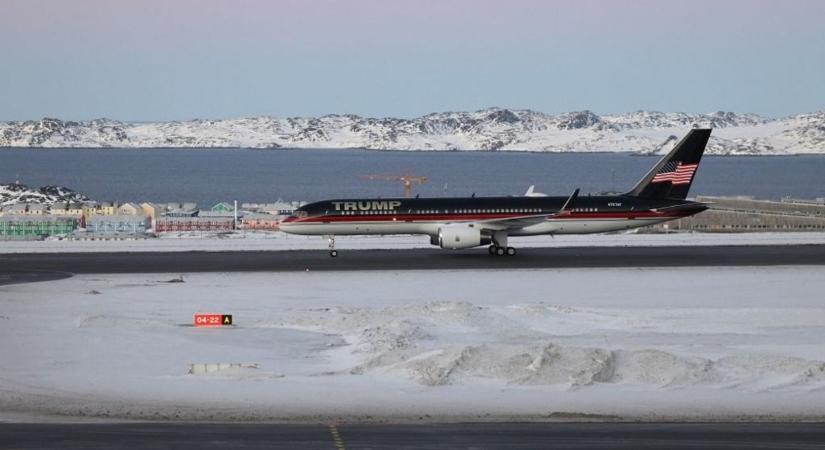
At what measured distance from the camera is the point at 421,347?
1321 inches

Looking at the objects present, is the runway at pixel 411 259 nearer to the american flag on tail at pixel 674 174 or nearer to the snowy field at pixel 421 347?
the american flag on tail at pixel 674 174

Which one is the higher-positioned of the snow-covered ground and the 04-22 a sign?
the snow-covered ground

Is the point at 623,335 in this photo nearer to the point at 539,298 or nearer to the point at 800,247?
the point at 539,298

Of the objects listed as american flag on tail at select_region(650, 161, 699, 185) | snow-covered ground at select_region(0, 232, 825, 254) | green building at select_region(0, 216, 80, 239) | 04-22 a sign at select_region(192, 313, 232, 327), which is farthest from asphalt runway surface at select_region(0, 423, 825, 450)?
green building at select_region(0, 216, 80, 239)

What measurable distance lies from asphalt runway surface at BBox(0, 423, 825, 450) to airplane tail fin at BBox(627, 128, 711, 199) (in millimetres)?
37658

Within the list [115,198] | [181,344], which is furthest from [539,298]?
[115,198]

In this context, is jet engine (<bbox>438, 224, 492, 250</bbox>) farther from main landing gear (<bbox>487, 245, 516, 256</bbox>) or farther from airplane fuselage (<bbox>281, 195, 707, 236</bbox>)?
main landing gear (<bbox>487, 245, 516, 256</bbox>)

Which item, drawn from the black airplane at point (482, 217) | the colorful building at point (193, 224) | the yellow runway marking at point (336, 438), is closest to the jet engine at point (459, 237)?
the black airplane at point (482, 217)

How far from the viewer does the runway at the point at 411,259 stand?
178 feet

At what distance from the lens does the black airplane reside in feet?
193

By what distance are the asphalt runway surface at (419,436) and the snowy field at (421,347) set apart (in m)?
1.16

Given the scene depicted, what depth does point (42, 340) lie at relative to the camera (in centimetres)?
3519

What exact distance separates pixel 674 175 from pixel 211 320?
103 feet

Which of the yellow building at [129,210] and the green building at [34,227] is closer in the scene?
the green building at [34,227]
